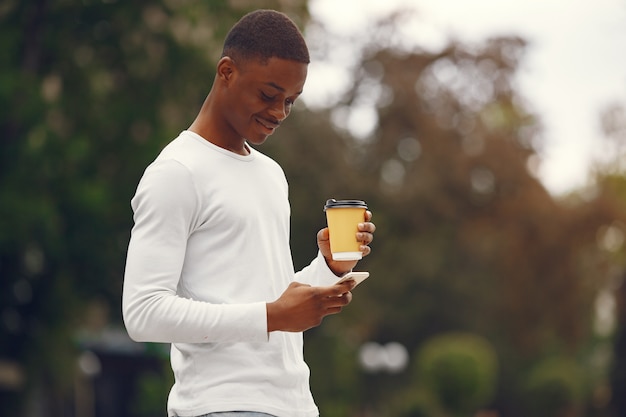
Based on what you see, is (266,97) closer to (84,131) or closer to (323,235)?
(323,235)

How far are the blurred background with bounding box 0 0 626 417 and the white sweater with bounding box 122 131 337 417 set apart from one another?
15923 millimetres

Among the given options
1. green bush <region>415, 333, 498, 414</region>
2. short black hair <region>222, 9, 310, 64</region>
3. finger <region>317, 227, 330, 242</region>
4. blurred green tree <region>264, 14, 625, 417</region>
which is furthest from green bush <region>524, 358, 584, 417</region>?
Answer: short black hair <region>222, 9, 310, 64</region>

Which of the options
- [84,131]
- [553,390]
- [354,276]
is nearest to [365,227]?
[354,276]

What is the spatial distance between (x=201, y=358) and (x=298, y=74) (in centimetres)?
85

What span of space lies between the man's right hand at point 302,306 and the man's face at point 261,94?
1.77 feet

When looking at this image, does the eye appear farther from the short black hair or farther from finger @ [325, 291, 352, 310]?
finger @ [325, 291, 352, 310]

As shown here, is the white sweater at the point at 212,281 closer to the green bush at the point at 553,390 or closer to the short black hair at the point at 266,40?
the short black hair at the point at 266,40

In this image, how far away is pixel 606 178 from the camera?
108 feet

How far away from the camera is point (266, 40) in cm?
330

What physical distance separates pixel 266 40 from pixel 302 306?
2.56 ft

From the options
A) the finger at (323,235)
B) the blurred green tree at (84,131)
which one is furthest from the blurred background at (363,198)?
the finger at (323,235)

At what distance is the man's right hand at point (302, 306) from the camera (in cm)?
307

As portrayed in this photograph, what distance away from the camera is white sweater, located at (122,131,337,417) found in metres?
3.09

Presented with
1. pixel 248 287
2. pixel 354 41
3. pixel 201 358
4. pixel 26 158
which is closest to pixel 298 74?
pixel 248 287
